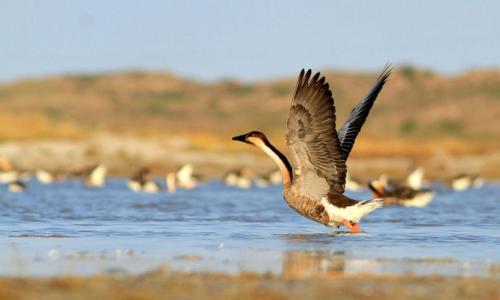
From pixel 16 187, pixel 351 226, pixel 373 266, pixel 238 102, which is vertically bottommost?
pixel 373 266

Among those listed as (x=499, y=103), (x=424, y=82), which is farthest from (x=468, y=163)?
(x=424, y=82)

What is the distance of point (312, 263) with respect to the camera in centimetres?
1098

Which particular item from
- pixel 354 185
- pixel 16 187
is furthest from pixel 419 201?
pixel 16 187

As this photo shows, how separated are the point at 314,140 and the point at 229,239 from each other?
1668 millimetres

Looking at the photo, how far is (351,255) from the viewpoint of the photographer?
11.9 metres

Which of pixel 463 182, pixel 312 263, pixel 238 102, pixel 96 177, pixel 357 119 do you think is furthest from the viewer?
pixel 238 102

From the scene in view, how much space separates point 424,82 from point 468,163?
5799cm

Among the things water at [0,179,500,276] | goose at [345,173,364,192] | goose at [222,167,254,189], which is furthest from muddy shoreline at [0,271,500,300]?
goose at [222,167,254,189]

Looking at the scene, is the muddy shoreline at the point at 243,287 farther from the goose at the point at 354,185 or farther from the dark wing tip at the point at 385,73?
the goose at the point at 354,185

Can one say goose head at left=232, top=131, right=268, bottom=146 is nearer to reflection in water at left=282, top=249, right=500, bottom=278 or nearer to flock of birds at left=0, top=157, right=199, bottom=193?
reflection in water at left=282, top=249, right=500, bottom=278

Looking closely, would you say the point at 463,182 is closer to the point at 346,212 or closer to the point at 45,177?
the point at 45,177

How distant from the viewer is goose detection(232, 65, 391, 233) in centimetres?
1388

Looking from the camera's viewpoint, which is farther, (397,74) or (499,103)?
(397,74)

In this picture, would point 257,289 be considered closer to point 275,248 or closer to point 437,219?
point 275,248
